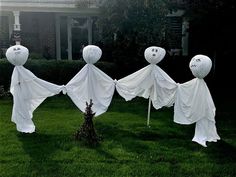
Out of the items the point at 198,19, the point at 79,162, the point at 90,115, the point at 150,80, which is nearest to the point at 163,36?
the point at 198,19

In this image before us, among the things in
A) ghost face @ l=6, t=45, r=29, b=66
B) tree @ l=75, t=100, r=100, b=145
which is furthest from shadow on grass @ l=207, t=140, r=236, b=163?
ghost face @ l=6, t=45, r=29, b=66

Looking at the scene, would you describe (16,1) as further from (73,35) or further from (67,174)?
(67,174)

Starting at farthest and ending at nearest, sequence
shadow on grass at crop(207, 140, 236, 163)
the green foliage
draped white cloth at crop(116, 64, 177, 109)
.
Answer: the green foliage
draped white cloth at crop(116, 64, 177, 109)
shadow on grass at crop(207, 140, 236, 163)

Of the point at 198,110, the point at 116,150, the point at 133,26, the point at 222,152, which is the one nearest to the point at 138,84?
the point at 198,110

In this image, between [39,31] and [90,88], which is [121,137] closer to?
[90,88]

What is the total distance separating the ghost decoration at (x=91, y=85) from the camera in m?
8.09

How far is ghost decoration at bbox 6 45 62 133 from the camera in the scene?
305 inches

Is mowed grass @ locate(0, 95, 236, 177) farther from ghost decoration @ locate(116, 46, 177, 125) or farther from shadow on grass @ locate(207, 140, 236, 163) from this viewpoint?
ghost decoration @ locate(116, 46, 177, 125)

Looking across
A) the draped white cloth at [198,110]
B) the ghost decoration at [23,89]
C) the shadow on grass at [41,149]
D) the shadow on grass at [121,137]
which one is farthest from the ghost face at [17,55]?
the draped white cloth at [198,110]

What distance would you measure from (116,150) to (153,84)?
5.71 feet

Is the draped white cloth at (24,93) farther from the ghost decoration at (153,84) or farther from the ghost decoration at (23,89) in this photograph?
the ghost decoration at (153,84)

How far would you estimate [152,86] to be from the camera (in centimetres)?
819

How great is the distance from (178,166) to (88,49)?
2.96 metres

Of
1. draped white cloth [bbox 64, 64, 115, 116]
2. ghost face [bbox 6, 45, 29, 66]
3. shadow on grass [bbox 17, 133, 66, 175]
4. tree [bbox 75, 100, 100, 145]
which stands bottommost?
shadow on grass [bbox 17, 133, 66, 175]
